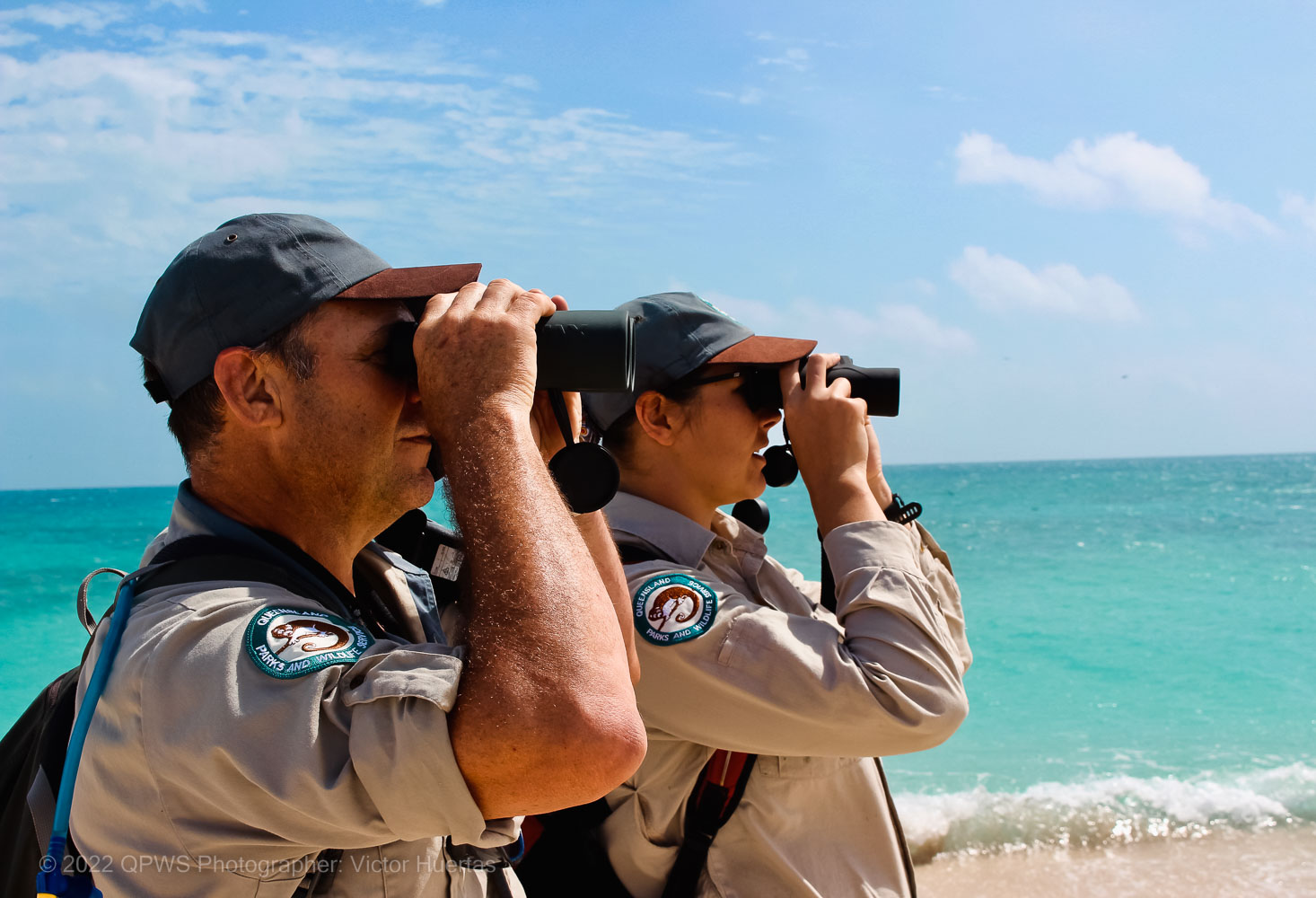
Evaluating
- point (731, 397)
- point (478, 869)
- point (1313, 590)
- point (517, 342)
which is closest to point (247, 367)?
point (517, 342)

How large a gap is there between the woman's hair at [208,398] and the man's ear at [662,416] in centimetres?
82

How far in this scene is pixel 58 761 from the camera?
107 centimetres

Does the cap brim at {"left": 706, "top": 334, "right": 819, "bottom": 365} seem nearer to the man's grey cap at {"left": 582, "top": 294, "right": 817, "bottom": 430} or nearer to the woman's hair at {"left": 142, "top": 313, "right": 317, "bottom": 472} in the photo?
the man's grey cap at {"left": 582, "top": 294, "right": 817, "bottom": 430}

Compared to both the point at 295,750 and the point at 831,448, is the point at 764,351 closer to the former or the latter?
the point at 831,448

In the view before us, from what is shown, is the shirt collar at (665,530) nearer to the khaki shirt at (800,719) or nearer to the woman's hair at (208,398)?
the khaki shirt at (800,719)

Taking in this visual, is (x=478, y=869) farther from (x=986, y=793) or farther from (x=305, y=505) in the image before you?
(x=986, y=793)

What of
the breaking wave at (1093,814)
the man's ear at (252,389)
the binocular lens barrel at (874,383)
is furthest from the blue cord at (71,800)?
the breaking wave at (1093,814)

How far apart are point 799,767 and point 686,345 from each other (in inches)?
30.1

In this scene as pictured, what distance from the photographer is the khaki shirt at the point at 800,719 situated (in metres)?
1.52

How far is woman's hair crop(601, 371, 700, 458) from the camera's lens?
6.28ft

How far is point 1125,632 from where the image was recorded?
10750 millimetres

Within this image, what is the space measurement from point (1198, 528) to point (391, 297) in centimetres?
2583

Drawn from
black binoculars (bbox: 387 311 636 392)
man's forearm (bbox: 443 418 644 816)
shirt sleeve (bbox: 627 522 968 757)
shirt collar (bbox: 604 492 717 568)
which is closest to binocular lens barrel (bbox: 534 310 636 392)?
black binoculars (bbox: 387 311 636 392)

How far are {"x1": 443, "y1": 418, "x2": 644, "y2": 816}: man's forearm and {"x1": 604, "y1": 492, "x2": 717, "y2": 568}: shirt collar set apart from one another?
79 cm
